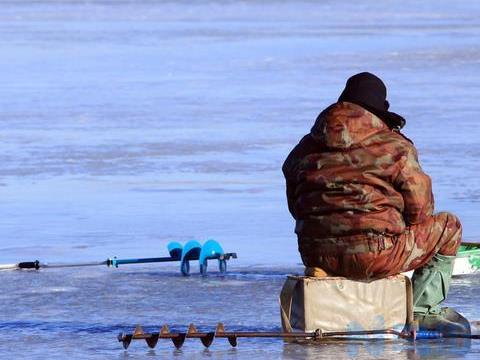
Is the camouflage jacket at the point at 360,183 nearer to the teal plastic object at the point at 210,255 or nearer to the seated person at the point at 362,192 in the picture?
the seated person at the point at 362,192

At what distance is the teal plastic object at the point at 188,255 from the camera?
799 centimetres

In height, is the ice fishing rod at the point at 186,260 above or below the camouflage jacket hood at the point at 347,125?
below

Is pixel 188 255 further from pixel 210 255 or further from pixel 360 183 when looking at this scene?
pixel 360 183

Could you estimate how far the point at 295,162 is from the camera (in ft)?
20.7

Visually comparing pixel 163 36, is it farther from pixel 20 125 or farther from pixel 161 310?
pixel 161 310

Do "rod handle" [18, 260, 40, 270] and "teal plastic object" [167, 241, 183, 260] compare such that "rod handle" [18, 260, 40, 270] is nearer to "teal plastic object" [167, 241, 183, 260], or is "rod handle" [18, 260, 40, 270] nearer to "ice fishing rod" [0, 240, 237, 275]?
"ice fishing rod" [0, 240, 237, 275]

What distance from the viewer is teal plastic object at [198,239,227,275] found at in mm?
7988

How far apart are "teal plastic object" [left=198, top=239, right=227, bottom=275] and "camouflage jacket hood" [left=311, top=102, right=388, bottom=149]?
6.35 feet

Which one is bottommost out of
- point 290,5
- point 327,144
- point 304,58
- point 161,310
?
point 161,310

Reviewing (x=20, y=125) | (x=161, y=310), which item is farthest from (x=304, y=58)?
(x=161, y=310)

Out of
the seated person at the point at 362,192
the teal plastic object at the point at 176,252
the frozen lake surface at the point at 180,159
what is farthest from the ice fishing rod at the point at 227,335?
the teal plastic object at the point at 176,252

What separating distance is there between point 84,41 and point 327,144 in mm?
23202

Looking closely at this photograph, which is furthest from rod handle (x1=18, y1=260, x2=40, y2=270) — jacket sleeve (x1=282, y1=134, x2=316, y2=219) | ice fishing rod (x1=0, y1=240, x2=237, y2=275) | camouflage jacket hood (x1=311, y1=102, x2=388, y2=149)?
camouflage jacket hood (x1=311, y1=102, x2=388, y2=149)

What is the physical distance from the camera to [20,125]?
51.3 feet
